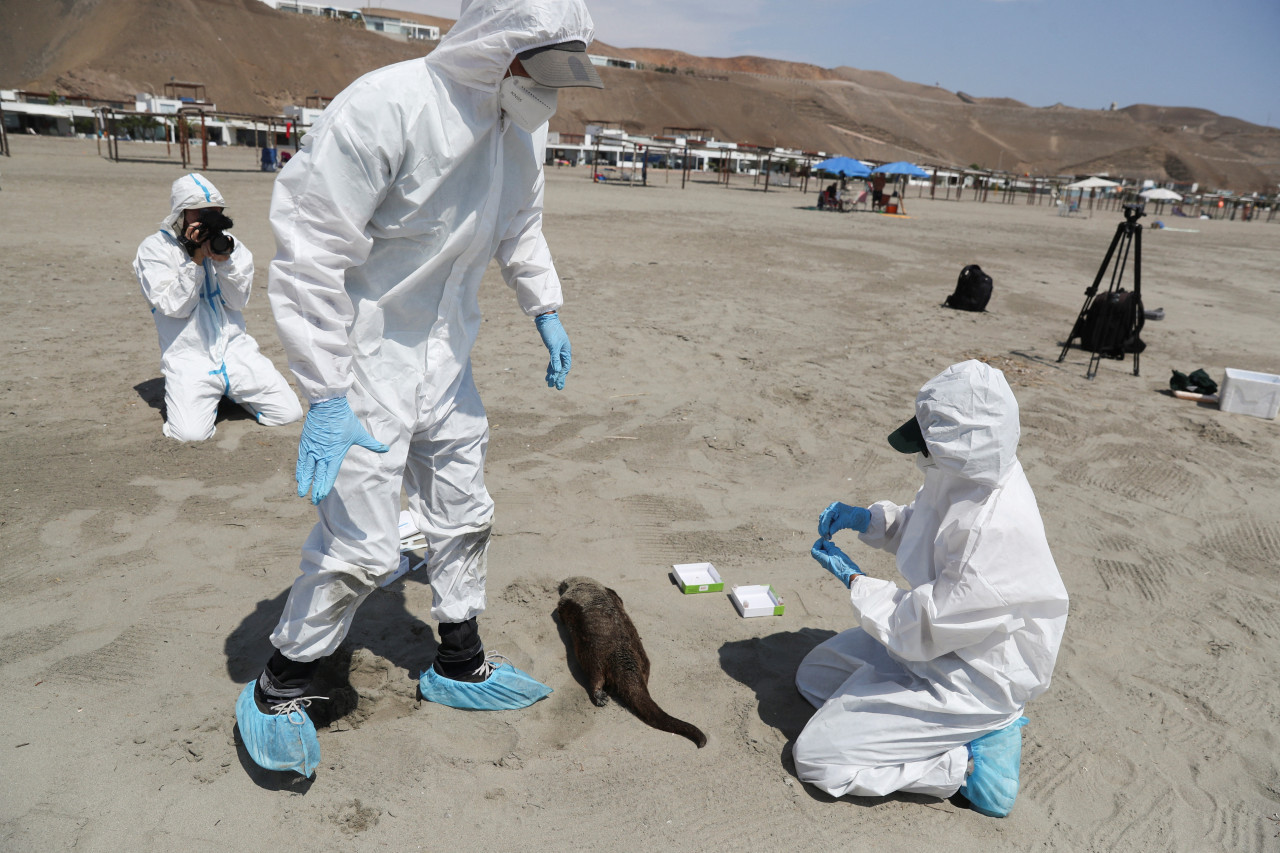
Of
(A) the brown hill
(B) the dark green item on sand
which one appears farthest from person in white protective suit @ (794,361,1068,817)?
(A) the brown hill

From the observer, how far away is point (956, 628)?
2.34 m

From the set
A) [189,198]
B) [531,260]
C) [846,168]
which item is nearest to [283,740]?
[531,260]

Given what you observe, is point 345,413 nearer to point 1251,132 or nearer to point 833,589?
point 833,589

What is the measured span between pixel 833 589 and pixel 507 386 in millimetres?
3138

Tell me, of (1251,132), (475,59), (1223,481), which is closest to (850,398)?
(1223,481)

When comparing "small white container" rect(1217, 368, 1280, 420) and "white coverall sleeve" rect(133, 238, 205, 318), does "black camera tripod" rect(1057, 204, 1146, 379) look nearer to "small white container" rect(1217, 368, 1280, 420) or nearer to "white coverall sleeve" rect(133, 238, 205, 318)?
"small white container" rect(1217, 368, 1280, 420)

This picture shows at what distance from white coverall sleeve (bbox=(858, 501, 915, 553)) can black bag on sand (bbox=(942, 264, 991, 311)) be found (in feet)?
26.2

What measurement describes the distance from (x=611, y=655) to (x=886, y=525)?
1.15 meters

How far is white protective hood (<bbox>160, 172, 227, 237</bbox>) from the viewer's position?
15.7 feet

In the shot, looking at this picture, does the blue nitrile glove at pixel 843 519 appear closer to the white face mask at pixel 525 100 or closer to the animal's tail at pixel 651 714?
the animal's tail at pixel 651 714

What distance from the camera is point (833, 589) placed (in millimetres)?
3797

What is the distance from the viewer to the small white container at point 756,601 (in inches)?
138

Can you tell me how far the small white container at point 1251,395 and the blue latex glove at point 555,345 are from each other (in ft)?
20.6

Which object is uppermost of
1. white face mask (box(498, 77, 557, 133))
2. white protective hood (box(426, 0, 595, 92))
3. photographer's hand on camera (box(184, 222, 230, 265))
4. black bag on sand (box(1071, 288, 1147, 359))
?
white protective hood (box(426, 0, 595, 92))
